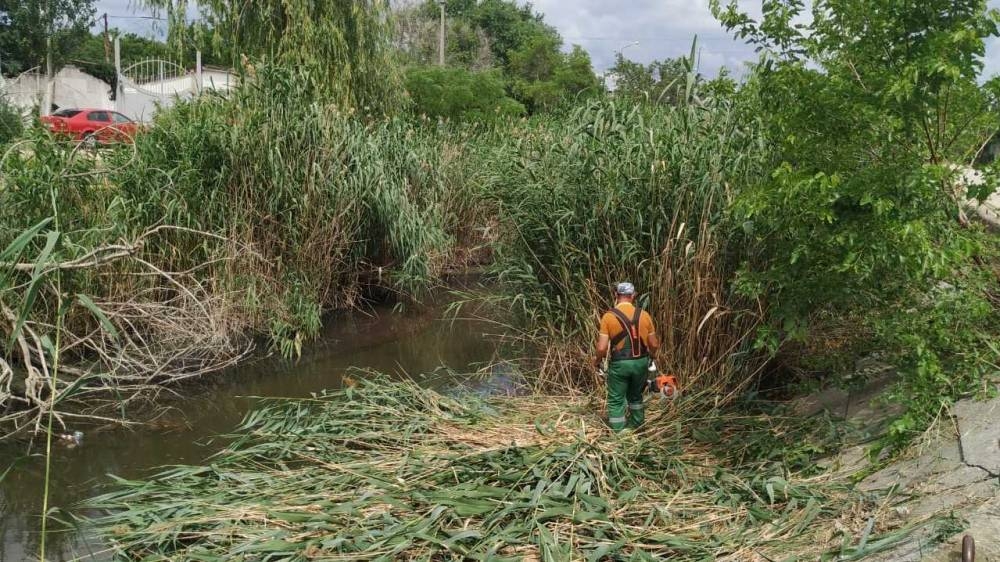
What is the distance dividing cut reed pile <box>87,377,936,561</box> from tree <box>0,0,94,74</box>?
31490 millimetres

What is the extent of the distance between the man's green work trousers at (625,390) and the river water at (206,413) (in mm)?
3017

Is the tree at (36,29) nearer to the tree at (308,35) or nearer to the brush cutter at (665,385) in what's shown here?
the tree at (308,35)

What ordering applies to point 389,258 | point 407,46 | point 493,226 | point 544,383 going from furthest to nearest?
point 407,46 < point 389,258 < point 493,226 < point 544,383

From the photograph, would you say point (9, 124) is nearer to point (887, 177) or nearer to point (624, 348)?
point (624, 348)

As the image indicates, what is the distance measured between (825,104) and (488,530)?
3395 mm

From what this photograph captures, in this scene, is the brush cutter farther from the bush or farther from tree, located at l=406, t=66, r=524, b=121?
tree, located at l=406, t=66, r=524, b=121

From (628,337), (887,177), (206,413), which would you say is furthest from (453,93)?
(887,177)

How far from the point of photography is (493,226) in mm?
10930

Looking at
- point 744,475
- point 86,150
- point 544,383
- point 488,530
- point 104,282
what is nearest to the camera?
point 488,530

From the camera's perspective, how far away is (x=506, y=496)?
16.3 ft

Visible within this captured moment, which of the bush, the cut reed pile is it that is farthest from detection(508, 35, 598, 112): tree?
the cut reed pile

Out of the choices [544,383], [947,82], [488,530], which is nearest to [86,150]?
[544,383]

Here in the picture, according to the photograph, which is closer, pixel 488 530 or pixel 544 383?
pixel 488 530

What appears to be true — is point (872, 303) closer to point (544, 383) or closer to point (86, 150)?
point (544, 383)
